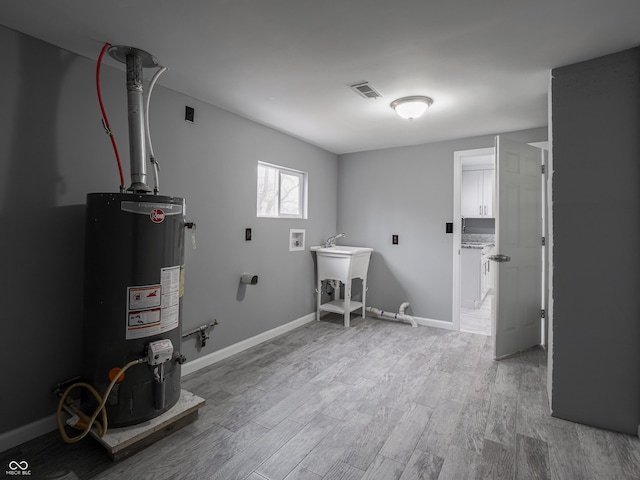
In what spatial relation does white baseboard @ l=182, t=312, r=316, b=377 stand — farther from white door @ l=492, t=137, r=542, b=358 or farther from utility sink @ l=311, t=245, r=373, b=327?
white door @ l=492, t=137, r=542, b=358

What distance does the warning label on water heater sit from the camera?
1.69m

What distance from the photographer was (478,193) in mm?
5641

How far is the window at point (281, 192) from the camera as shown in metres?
3.45

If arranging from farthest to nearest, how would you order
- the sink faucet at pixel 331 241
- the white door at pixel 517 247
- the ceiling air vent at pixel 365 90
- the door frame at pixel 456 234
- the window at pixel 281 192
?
the sink faucet at pixel 331 241, the door frame at pixel 456 234, the window at pixel 281 192, the white door at pixel 517 247, the ceiling air vent at pixel 365 90

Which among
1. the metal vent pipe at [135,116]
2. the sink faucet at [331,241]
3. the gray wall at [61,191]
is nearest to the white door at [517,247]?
the sink faucet at [331,241]

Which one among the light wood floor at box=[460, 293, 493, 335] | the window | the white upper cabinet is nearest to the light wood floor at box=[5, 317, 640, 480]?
the light wood floor at box=[460, 293, 493, 335]

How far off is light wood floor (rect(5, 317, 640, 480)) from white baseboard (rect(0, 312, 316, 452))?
6cm

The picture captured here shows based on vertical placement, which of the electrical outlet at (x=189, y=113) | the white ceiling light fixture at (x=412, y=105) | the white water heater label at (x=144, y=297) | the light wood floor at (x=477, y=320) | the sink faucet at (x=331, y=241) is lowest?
the light wood floor at (x=477, y=320)

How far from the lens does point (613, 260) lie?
188 centimetres

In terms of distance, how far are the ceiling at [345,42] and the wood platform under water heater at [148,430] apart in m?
2.11

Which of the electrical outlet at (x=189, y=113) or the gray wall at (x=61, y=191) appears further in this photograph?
the electrical outlet at (x=189, y=113)

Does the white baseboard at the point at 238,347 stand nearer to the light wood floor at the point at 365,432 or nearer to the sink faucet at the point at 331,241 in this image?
the light wood floor at the point at 365,432

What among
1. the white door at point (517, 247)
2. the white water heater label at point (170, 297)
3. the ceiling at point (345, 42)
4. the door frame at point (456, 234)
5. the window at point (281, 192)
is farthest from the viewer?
the door frame at point (456, 234)

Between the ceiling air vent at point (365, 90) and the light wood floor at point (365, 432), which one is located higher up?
the ceiling air vent at point (365, 90)
